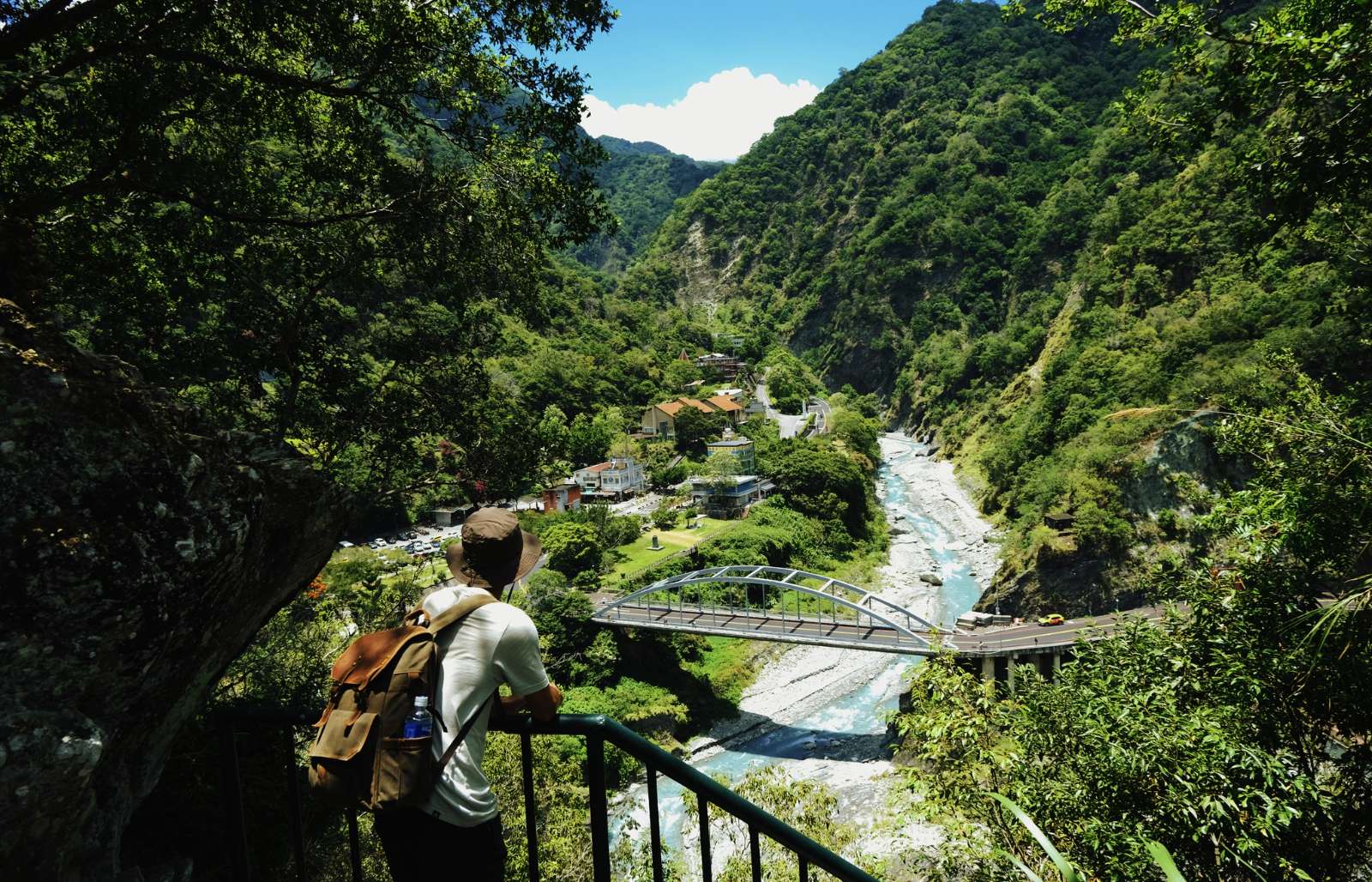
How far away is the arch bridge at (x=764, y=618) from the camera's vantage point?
22.4 metres

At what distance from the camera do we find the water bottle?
1757 millimetres

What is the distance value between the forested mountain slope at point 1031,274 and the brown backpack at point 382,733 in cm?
739

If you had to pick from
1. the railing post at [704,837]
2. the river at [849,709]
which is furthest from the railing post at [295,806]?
the river at [849,709]

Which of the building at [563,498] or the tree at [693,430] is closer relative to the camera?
the building at [563,498]

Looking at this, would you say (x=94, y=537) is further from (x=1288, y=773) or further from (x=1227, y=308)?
(x=1227, y=308)

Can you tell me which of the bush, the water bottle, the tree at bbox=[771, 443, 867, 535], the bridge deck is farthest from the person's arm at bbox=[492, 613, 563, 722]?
the tree at bbox=[771, 443, 867, 535]

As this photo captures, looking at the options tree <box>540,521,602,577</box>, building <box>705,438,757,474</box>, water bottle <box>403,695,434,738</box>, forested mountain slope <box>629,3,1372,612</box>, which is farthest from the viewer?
building <box>705,438,757,474</box>

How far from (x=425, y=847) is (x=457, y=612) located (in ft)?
2.23

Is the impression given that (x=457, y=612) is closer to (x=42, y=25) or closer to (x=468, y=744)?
(x=468, y=744)

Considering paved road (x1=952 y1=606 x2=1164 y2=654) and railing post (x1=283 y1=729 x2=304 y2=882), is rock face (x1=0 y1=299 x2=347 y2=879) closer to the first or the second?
railing post (x1=283 y1=729 x2=304 y2=882)

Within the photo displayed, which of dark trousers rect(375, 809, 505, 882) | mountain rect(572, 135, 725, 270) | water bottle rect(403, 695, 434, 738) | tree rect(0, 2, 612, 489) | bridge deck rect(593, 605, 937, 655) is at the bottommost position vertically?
bridge deck rect(593, 605, 937, 655)

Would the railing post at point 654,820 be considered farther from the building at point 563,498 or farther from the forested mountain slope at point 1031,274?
the building at point 563,498

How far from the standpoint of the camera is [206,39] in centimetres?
538

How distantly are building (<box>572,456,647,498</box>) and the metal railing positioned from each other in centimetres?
4167
